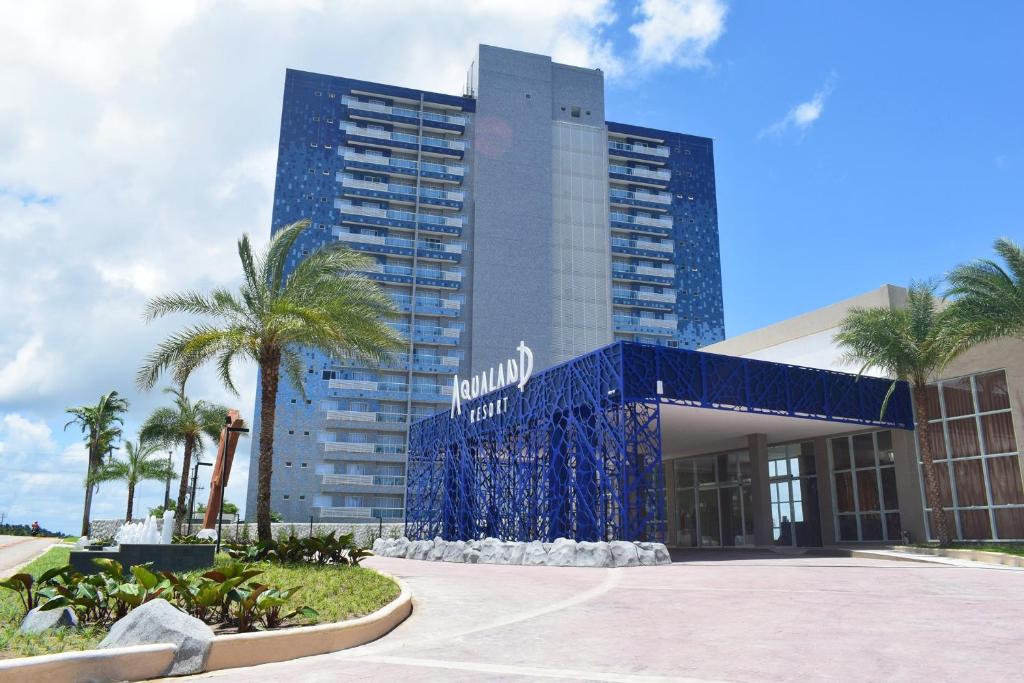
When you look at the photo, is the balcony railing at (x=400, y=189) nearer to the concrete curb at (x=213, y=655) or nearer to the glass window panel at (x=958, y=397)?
the glass window panel at (x=958, y=397)

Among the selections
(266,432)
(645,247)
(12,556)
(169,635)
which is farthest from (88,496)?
(645,247)

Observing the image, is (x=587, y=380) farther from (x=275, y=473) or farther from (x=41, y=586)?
(x=275, y=473)

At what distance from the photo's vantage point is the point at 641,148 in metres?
89.9

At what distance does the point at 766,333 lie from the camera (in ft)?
129

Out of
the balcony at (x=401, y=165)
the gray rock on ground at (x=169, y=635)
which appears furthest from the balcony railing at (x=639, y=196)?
the gray rock on ground at (x=169, y=635)

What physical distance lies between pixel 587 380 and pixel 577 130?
63328mm

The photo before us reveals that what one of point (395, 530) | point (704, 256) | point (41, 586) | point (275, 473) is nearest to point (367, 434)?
point (275, 473)

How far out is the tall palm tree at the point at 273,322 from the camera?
2081cm

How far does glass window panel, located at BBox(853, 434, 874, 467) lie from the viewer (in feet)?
107

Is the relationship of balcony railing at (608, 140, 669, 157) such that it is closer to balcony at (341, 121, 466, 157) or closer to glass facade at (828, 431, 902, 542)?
balcony at (341, 121, 466, 157)

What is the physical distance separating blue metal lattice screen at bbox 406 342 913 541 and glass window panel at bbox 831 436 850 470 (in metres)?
3.04

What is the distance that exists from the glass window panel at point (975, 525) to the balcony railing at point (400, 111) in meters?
64.7

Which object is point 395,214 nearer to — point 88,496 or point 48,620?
point 88,496

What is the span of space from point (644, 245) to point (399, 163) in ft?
89.3
